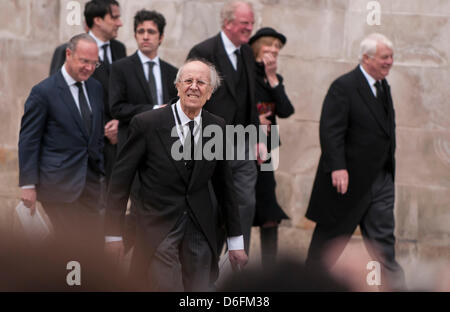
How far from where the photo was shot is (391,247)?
7.18m

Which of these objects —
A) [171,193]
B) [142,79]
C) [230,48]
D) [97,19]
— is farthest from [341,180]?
[97,19]

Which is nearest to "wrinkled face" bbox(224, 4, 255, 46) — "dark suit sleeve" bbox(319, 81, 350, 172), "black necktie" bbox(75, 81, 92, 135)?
"dark suit sleeve" bbox(319, 81, 350, 172)

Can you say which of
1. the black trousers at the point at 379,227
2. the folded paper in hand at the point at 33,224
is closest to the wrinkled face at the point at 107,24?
the folded paper in hand at the point at 33,224

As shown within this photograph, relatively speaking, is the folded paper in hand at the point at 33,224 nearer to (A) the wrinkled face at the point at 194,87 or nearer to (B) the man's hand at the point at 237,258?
(B) the man's hand at the point at 237,258

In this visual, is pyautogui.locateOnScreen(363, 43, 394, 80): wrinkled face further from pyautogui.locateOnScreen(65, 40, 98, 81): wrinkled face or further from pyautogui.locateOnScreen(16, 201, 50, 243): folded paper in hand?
pyautogui.locateOnScreen(16, 201, 50, 243): folded paper in hand

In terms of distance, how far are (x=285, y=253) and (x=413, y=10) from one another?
2.58 m

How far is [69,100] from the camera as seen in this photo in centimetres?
663

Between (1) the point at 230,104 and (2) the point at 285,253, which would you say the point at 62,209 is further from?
(2) the point at 285,253

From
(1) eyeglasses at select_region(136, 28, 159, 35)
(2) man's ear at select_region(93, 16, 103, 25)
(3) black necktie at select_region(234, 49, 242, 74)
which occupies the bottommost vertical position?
(3) black necktie at select_region(234, 49, 242, 74)

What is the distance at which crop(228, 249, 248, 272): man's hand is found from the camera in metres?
5.60

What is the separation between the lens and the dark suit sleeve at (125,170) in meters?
5.24

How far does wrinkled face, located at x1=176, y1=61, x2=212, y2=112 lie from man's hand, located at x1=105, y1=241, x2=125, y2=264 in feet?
2.89

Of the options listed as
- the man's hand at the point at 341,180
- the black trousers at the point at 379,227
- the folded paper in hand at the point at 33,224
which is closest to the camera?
the folded paper in hand at the point at 33,224
